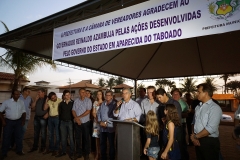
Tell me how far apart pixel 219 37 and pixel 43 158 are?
21.4 feet

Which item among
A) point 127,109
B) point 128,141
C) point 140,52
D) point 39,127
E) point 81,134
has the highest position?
point 140,52

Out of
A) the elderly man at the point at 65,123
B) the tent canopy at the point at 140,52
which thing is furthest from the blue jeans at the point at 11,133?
the tent canopy at the point at 140,52

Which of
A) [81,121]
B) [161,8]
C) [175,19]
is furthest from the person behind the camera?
[81,121]

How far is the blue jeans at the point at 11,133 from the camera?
5470 millimetres

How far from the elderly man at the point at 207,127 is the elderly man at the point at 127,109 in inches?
57.7

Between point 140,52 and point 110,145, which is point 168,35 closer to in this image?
point 110,145

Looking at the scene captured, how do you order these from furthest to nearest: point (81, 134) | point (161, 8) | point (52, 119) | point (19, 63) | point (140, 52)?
point (19, 63)
point (140, 52)
point (52, 119)
point (81, 134)
point (161, 8)

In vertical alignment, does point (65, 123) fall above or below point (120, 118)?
below

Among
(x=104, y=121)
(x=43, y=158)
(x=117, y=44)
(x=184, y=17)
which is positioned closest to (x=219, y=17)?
(x=184, y=17)

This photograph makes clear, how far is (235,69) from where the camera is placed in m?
8.58

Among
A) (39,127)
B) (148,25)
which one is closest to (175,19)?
(148,25)

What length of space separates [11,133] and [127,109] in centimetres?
377

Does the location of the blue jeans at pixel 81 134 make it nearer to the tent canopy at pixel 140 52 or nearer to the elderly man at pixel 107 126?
the elderly man at pixel 107 126

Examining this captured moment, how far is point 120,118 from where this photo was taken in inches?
179
